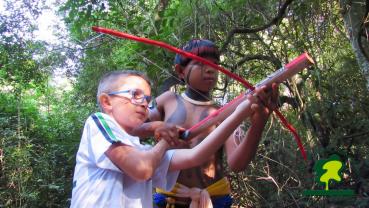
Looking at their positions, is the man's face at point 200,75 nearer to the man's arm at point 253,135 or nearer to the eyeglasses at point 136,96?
the man's arm at point 253,135

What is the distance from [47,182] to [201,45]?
4.59m

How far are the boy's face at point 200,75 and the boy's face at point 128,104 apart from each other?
0.41 metres

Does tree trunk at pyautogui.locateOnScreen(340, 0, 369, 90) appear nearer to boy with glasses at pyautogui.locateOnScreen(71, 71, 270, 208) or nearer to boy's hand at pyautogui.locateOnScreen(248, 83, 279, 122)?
boy's hand at pyautogui.locateOnScreen(248, 83, 279, 122)

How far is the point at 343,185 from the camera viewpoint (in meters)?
3.51

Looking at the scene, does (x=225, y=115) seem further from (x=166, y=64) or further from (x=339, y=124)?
(x=339, y=124)

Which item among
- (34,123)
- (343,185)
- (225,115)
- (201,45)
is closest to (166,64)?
(201,45)

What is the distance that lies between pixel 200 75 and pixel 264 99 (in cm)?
47

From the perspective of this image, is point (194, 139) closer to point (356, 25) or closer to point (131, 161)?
point (131, 161)

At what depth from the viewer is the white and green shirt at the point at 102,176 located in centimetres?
124

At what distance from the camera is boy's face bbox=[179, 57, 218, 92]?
1.75 metres

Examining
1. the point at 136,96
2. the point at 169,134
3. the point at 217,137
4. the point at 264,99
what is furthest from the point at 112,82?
the point at 264,99

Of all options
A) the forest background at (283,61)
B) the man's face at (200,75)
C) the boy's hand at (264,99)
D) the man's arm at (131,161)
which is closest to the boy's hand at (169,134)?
the man's arm at (131,161)

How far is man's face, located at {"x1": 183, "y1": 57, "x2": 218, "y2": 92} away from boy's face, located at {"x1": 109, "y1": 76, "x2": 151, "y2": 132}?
16.3 inches

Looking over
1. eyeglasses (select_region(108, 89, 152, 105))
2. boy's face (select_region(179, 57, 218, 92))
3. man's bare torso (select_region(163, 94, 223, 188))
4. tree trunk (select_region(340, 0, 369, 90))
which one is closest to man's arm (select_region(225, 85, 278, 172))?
man's bare torso (select_region(163, 94, 223, 188))
